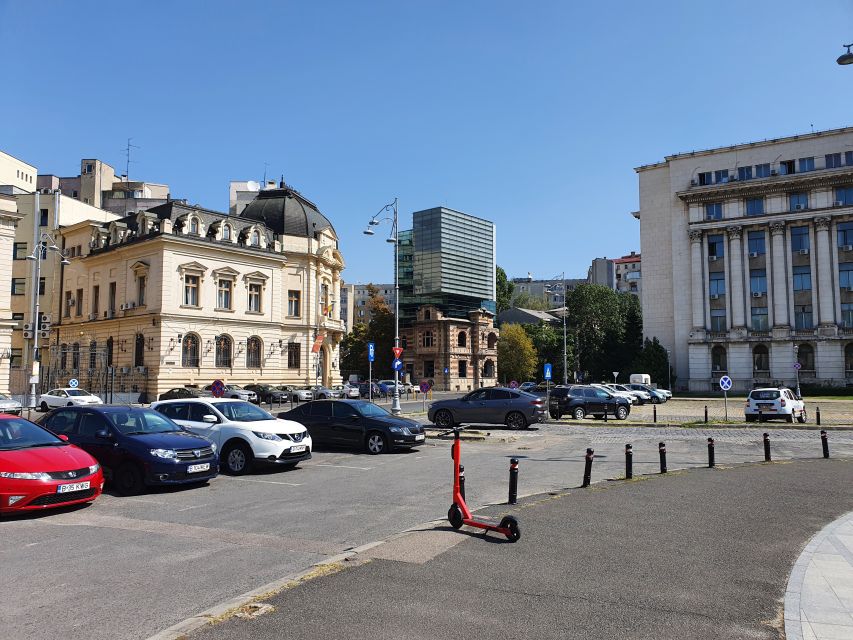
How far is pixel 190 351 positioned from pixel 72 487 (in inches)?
1552

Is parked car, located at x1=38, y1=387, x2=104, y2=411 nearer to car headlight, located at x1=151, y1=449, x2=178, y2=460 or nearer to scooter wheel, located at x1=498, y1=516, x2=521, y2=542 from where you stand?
car headlight, located at x1=151, y1=449, x2=178, y2=460

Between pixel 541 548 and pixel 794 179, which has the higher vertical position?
pixel 794 179

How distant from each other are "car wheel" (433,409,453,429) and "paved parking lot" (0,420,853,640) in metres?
8.29

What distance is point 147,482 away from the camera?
451 inches

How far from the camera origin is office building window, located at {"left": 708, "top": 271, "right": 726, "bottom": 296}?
6731cm

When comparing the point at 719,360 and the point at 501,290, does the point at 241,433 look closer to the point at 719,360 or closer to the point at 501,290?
the point at 719,360

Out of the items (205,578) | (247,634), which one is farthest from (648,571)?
(205,578)

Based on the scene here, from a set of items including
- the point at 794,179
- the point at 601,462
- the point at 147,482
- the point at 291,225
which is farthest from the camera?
the point at 794,179

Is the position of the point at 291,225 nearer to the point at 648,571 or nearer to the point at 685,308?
the point at 685,308

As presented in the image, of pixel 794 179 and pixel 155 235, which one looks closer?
pixel 155 235

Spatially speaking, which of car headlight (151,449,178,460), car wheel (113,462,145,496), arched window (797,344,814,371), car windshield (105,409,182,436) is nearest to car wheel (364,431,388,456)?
car windshield (105,409,182,436)

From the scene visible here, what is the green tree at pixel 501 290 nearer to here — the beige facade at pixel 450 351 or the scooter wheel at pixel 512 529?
the beige facade at pixel 450 351

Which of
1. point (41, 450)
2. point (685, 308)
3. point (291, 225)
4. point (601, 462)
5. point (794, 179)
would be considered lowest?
point (601, 462)

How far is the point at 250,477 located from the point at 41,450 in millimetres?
4574
